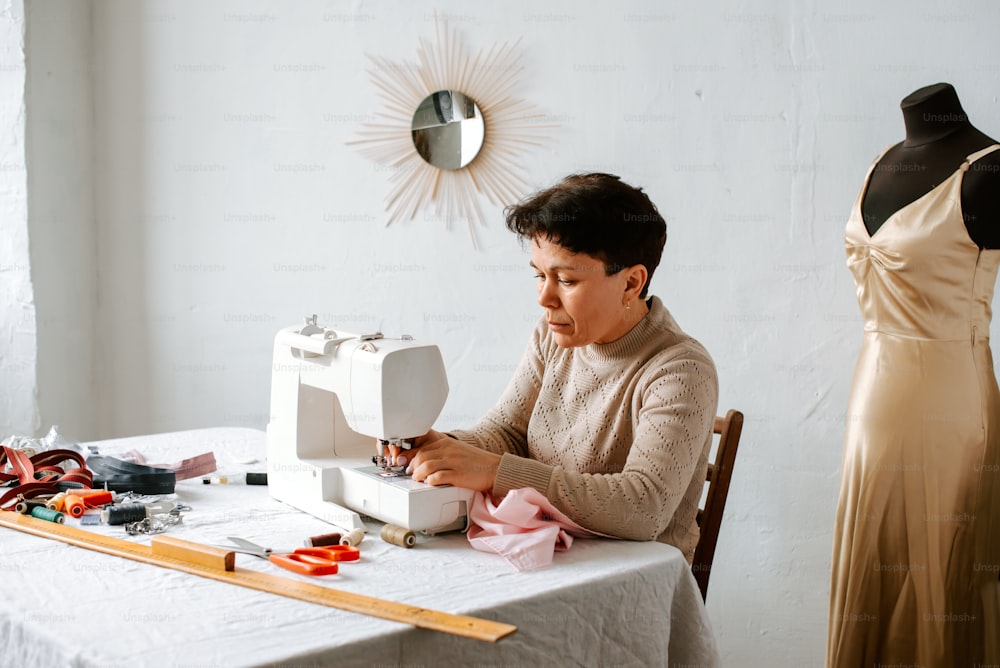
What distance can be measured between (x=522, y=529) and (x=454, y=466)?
17cm

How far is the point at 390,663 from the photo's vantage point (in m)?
1.25

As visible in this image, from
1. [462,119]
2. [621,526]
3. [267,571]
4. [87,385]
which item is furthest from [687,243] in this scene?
[87,385]

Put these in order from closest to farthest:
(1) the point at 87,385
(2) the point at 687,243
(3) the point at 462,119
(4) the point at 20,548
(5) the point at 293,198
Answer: (4) the point at 20,548, (2) the point at 687,243, (3) the point at 462,119, (5) the point at 293,198, (1) the point at 87,385

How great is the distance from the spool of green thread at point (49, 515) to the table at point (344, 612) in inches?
1.2

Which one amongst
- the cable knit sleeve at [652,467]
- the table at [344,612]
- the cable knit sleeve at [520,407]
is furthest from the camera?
the cable knit sleeve at [520,407]

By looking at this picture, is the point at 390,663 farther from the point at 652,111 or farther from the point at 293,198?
the point at 293,198

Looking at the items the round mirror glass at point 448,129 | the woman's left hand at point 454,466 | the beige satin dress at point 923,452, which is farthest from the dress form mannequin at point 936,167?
the round mirror glass at point 448,129

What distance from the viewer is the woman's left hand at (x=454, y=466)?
1.67 m

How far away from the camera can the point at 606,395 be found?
6.22 feet

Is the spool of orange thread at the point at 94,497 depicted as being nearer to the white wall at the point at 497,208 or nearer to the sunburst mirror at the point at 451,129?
the white wall at the point at 497,208

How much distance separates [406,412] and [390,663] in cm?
51

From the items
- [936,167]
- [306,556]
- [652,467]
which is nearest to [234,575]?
[306,556]

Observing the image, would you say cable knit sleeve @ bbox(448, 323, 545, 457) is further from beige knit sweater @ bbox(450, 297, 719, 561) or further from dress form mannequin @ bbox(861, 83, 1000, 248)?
dress form mannequin @ bbox(861, 83, 1000, 248)

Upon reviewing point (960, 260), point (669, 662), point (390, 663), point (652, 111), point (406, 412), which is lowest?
point (669, 662)
